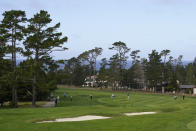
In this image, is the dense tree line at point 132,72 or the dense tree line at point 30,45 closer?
the dense tree line at point 30,45

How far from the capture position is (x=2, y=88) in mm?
43219

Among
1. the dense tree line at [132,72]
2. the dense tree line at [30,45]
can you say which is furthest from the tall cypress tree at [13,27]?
the dense tree line at [132,72]

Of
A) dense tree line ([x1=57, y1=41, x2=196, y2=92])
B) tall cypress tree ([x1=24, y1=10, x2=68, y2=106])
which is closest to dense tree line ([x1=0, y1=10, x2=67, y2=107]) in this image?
tall cypress tree ([x1=24, y1=10, x2=68, y2=106])

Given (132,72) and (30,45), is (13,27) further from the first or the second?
(132,72)

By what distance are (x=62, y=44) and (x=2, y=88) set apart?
12936 millimetres

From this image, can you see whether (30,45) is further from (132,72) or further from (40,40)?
(132,72)

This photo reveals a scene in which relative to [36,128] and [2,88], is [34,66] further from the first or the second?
[36,128]

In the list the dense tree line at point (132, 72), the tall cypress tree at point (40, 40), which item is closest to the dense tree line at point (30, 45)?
the tall cypress tree at point (40, 40)

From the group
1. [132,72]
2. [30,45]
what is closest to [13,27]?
[30,45]

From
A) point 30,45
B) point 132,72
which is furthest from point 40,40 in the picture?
point 132,72

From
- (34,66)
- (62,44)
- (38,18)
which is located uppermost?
(38,18)

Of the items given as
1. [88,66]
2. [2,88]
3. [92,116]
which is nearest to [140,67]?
[88,66]

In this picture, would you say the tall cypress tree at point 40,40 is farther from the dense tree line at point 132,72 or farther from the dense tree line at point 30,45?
the dense tree line at point 132,72

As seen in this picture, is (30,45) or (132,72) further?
(132,72)
